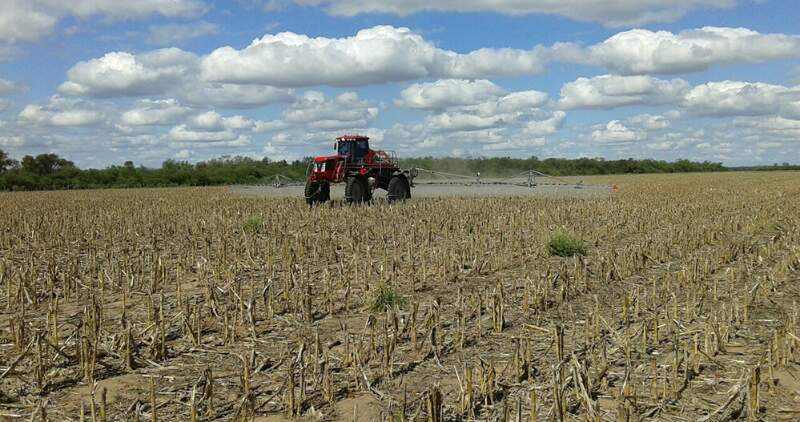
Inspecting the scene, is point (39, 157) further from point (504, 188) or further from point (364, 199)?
point (364, 199)

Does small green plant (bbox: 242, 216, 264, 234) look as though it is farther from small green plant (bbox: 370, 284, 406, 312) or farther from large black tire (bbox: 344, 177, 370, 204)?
small green plant (bbox: 370, 284, 406, 312)

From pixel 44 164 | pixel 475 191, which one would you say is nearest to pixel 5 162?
pixel 44 164

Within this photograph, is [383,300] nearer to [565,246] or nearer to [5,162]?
[565,246]

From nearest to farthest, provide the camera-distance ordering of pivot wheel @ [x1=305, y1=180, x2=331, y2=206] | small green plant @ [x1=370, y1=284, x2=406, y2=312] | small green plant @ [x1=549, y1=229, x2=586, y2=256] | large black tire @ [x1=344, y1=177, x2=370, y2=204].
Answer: small green plant @ [x1=370, y1=284, x2=406, y2=312] < small green plant @ [x1=549, y1=229, x2=586, y2=256] < large black tire @ [x1=344, y1=177, x2=370, y2=204] < pivot wheel @ [x1=305, y1=180, x2=331, y2=206]

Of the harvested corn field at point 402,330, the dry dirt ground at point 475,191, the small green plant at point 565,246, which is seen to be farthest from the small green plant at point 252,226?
the dry dirt ground at point 475,191

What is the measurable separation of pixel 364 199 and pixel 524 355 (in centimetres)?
1594

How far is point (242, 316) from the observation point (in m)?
7.59

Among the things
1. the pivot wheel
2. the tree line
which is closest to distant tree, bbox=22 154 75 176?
the tree line

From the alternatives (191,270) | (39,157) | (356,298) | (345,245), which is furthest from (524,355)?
(39,157)

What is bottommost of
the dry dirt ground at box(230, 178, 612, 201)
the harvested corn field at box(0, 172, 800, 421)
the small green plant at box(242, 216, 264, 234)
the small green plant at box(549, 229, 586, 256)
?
the harvested corn field at box(0, 172, 800, 421)

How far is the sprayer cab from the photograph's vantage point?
2156 centimetres

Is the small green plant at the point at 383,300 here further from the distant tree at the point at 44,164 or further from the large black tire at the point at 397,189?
the distant tree at the point at 44,164

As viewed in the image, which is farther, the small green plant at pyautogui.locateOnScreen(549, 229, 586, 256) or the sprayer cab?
the sprayer cab

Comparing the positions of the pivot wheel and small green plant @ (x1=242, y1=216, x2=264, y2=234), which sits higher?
the pivot wheel
